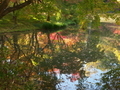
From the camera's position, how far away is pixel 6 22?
22.4 meters

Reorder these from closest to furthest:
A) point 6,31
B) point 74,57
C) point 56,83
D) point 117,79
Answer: point 117,79 → point 56,83 → point 74,57 → point 6,31

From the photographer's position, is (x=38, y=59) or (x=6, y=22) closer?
(x=38, y=59)

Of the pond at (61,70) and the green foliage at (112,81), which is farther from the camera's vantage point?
the green foliage at (112,81)

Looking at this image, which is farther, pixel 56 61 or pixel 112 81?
pixel 56 61

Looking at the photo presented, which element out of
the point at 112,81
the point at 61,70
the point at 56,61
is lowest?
the point at 56,61

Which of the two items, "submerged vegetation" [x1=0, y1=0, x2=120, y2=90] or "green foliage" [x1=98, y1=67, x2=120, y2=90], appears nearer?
"submerged vegetation" [x1=0, y1=0, x2=120, y2=90]

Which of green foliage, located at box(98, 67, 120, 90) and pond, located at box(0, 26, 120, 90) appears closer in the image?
pond, located at box(0, 26, 120, 90)

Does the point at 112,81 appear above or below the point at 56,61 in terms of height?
above

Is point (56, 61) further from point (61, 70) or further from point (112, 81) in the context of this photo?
point (112, 81)

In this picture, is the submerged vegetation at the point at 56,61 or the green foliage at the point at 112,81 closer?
the submerged vegetation at the point at 56,61

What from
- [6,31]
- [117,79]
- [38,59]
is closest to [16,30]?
[6,31]

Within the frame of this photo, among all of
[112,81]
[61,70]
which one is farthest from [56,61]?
[112,81]

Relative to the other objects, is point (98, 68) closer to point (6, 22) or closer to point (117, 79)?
point (117, 79)

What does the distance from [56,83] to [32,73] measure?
146 centimetres
